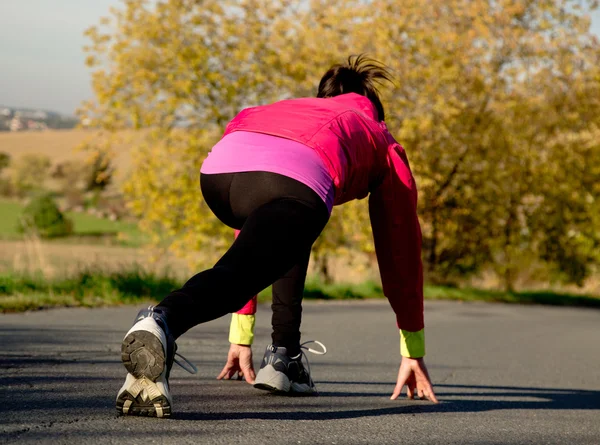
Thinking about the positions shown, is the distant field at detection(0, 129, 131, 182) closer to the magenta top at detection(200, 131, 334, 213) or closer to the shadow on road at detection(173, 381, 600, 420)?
the shadow on road at detection(173, 381, 600, 420)

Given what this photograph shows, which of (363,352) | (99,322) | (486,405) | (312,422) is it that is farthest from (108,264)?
(312,422)

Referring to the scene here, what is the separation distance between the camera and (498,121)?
659 inches

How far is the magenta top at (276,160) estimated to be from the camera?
301 centimetres

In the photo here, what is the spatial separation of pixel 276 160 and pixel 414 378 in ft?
4.37

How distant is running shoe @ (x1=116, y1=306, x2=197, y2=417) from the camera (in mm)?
2621

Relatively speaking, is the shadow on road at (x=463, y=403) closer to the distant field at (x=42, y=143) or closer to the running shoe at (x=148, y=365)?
the running shoe at (x=148, y=365)

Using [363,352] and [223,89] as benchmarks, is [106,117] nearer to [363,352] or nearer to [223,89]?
[223,89]

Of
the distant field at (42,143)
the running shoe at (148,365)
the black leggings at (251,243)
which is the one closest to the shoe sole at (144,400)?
the running shoe at (148,365)

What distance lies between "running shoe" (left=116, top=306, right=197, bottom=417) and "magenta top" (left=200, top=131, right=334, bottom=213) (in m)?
0.68

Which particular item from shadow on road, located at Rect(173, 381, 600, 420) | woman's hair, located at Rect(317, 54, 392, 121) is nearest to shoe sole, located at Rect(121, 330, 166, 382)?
shadow on road, located at Rect(173, 381, 600, 420)

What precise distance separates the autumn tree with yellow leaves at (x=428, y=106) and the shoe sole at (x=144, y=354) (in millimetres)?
12291

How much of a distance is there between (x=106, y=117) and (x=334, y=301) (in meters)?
7.61

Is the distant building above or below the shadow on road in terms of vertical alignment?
above

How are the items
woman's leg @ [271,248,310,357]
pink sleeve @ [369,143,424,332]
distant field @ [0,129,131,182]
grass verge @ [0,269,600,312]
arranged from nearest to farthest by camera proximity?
1. pink sleeve @ [369,143,424,332]
2. woman's leg @ [271,248,310,357]
3. grass verge @ [0,269,600,312]
4. distant field @ [0,129,131,182]
